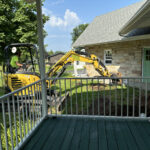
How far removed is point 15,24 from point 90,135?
1122cm

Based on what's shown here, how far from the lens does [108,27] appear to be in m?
9.98

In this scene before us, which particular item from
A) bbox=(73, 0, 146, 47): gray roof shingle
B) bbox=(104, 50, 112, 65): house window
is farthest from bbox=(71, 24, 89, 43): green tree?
bbox=(104, 50, 112, 65): house window

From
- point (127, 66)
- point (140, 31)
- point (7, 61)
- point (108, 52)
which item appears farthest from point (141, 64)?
point (7, 61)

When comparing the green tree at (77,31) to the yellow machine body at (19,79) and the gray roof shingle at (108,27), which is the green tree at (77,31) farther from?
the yellow machine body at (19,79)

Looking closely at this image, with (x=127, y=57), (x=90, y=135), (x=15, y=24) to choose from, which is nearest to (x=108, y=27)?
(x=127, y=57)

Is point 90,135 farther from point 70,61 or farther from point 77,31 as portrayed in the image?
point 77,31

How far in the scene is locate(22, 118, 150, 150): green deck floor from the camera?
2.17 metres

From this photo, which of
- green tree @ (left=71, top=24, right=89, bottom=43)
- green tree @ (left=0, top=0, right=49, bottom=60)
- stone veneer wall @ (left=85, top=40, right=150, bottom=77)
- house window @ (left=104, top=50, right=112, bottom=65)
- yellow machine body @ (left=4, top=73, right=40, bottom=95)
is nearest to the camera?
yellow machine body @ (left=4, top=73, right=40, bottom=95)

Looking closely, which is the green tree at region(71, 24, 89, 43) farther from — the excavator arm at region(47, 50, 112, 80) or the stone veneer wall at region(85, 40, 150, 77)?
the excavator arm at region(47, 50, 112, 80)

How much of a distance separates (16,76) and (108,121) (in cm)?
347

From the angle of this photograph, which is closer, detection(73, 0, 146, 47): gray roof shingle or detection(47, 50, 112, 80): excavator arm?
detection(47, 50, 112, 80): excavator arm

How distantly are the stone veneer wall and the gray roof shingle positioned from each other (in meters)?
0.64

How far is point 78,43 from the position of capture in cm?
1100

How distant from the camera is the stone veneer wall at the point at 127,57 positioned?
729 centimetres
